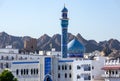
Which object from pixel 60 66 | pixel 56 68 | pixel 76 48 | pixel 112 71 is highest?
pixel 76 48

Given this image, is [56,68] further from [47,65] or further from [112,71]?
[112,71]

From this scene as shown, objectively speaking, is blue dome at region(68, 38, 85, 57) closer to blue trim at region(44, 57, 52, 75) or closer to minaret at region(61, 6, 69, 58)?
minaret at region(61, 6, 69, 58)

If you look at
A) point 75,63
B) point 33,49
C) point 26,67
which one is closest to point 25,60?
point 26,67

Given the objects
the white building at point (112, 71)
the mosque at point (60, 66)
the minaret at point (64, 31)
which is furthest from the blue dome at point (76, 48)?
the white building at point (112, 71)

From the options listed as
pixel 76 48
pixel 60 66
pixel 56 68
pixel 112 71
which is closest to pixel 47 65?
pixel 56 68

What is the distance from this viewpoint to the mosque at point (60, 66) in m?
110

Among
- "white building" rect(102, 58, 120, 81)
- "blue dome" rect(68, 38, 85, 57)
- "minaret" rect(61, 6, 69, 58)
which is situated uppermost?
"minaret" rect(61, 6, 69, 58)

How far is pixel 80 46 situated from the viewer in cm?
12088

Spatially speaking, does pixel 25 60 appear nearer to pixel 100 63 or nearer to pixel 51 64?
pixel 51 64

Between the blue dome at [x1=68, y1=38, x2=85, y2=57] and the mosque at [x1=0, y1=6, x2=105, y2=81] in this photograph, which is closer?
the mosque at [x1=0, y1=6, x2=105, y2=81]

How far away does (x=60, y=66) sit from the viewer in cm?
11544

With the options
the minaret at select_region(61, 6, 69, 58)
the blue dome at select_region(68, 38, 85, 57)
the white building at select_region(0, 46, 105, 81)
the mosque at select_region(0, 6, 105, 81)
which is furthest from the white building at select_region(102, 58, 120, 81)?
the minaret at select_region(61, 6, 69, 58)

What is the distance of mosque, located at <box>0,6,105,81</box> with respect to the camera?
362 feet

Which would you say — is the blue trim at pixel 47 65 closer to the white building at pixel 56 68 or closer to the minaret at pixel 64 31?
the white building at pixel 56 68
